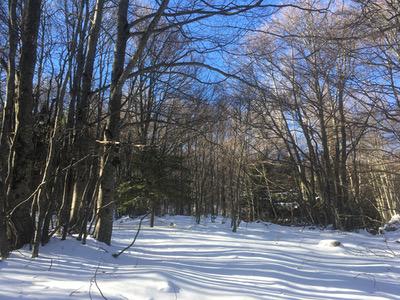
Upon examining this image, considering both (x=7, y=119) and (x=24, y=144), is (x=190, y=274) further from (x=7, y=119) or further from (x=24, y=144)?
(x=7, y=119)

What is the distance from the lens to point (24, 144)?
5.84 metres

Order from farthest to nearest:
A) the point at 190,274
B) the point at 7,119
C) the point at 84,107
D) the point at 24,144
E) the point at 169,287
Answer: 1. the point at 84,107
2. the point at 24,144
3. the point at 7,119
4. the point at 190,274
5. the point at 169,287

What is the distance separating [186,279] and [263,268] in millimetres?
1638

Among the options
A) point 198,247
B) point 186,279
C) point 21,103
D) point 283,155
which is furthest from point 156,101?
point 186,279

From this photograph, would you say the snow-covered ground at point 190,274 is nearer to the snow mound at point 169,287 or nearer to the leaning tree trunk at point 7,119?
the snow mound at point 169,287

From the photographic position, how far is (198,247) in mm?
8477

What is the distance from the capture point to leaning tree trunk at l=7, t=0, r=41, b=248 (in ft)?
18.7

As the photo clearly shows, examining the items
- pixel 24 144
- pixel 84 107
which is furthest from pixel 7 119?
pixel 84 107

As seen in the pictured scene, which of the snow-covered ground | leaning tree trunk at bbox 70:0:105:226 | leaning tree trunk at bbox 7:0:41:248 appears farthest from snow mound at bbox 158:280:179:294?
leaning tree trunk at bbox 70:0:105:226

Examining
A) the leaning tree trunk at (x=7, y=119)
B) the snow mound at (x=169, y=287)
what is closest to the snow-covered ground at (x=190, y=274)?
the snow mound at (x=169, y=287)

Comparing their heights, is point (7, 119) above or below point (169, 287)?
above

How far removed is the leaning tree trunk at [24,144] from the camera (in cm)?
569

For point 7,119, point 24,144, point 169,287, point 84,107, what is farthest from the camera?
point 84,107

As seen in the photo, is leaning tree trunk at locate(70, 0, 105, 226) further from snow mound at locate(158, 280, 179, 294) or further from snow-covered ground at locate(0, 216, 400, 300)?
snow mound at locate(158, 280, 179, 294)
